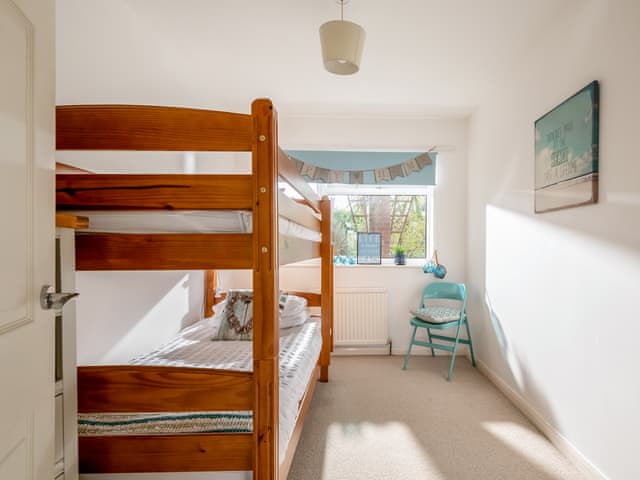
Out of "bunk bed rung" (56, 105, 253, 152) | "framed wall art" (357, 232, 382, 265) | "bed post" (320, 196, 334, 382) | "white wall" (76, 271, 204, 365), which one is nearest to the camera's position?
"bunk bed rung" (56, 105, 253, 152)

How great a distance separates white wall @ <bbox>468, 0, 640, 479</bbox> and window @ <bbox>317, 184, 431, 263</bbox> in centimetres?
88

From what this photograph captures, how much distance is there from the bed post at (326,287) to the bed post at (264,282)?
174cm

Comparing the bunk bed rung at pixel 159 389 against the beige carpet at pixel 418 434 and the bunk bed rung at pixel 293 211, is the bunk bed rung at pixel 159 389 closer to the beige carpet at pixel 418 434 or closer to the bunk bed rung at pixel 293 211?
the bunk bed rung at pixel 293 211

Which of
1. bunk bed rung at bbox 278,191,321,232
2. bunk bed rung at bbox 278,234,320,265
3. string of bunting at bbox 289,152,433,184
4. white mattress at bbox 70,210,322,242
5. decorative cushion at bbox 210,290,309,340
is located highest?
string of bunting at bbox 289,152,433,184

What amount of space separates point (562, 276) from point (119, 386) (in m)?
2.08

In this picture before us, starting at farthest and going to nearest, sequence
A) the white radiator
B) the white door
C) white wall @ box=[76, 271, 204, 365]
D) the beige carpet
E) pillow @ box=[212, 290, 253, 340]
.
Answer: the white radiator, pillow @ box=[212, 290, 253, 340], the beige carpet, white wall @ box=[76, 271, 204, 365], the white door

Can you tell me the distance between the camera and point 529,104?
7.75ft

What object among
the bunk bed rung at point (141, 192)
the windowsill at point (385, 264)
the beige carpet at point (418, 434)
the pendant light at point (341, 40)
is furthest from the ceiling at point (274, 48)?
the beige carpet at point (418, 434)

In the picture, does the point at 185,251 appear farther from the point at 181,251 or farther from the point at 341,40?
the point at 341,40

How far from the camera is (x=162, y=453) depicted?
3.69 feet

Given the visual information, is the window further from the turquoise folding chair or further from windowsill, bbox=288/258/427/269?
the turquoise folding chair

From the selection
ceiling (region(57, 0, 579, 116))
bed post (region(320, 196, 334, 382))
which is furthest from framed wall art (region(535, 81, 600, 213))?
bed post (region(320, 196, 334, 382))

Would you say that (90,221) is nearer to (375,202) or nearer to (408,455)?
(408,455)

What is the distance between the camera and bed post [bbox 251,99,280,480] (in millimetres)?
1117
